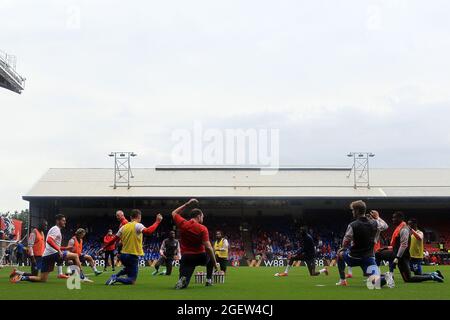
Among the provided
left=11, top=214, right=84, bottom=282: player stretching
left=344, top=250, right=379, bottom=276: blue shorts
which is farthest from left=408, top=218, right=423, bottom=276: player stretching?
left=11, top=214, right=84, bottom=282: player stretching

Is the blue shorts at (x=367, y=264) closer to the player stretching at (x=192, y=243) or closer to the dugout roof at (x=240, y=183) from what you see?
the player stretching at (x=192, y=243)

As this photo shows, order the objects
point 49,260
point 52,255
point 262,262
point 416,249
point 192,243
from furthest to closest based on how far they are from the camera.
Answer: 1. point 262,262
2. point 416,249
3. point 49,260
4. point 52,255
5. point 192,243

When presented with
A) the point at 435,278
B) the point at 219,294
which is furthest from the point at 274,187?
the point at 219,294

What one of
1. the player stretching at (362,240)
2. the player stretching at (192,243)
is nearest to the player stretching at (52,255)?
the player stretching at (192,243)

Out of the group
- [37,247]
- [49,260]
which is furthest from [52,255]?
[37,247]

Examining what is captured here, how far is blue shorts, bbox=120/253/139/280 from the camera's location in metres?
17.8

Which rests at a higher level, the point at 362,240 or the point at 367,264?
the point at 362,240

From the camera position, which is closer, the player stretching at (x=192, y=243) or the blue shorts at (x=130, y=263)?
the player stretching at (x=192, y=243)

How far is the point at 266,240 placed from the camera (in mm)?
60906

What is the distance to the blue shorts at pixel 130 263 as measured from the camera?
58.4ft

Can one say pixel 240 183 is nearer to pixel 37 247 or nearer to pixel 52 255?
pixel 37 247

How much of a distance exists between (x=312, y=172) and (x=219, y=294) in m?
56.0

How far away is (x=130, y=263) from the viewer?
18.0m
